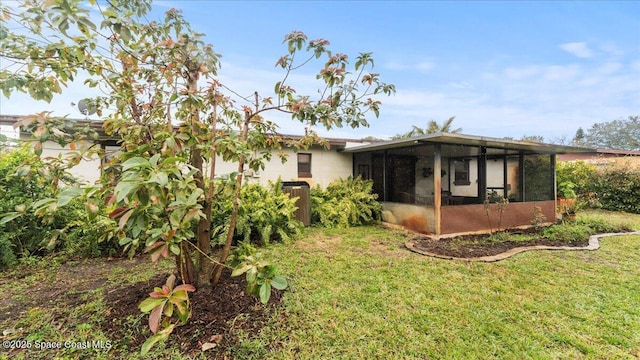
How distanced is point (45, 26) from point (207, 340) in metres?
2.76

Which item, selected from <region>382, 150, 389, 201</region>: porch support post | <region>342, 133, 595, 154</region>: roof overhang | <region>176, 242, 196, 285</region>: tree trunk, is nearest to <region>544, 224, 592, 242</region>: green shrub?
<region>342, 133, 595, 154</region>: roof overhang

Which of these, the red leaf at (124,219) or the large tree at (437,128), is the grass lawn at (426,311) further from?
the large tree at (437,128)

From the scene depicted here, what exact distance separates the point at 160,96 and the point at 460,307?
3719 millimetres

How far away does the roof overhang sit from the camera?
567 cm

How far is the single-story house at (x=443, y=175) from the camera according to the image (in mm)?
6438

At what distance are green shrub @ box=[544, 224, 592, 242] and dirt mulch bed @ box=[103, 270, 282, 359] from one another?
612 cm

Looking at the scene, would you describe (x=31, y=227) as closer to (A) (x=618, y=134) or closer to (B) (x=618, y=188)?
(B) (x=618, y=188)

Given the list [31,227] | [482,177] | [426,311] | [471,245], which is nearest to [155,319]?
[426,311]

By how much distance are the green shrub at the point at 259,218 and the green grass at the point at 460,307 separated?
3.63 feet

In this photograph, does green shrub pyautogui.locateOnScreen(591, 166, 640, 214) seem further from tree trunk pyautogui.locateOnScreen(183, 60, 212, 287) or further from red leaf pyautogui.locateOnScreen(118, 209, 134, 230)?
red leaf pyautogui.locateOnScreen(118, 209, 134, 230)

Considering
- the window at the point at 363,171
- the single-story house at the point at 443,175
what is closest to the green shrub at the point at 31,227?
the single-story house at the point at 443,175

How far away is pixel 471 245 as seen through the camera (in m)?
5.47

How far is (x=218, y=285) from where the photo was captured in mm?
2893

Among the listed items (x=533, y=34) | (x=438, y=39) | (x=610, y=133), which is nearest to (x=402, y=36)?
(x=438, y=39)
